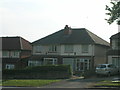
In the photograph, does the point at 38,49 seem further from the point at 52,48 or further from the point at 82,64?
the point at 82,64

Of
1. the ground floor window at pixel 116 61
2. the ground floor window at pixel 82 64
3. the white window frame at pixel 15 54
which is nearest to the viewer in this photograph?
the ground floor window at pixel 116 61

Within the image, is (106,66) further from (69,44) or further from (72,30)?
(72,30)

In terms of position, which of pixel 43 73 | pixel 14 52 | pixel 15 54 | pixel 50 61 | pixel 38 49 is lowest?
pixel 43 73

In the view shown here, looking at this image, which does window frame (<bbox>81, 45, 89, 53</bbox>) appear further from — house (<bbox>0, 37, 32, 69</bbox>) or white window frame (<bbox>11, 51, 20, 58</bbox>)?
white window frame (<bbox>11, 51, 20, 58</bbox>)

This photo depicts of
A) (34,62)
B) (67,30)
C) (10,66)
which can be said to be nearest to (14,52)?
(10,66)

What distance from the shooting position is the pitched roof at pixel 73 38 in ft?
218

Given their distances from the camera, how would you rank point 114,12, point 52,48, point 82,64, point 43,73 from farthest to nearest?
point 52,48 < point 82,64 < point 43,73 < point 114,12

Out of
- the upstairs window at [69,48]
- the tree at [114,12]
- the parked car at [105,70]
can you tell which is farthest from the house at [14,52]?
the tree at [114,12]

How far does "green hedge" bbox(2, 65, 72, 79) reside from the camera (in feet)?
166

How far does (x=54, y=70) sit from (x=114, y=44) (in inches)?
531

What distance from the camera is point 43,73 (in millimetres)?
52156

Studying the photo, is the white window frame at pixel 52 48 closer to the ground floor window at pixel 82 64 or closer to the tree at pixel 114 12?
the ground floor window at pixel 82 64

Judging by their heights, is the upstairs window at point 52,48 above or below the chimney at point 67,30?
below

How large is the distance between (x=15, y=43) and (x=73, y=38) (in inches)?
658
